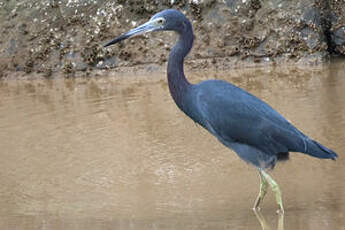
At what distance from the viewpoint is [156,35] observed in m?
10.3

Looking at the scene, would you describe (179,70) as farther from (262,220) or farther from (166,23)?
(262,220)

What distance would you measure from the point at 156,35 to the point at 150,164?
457cm

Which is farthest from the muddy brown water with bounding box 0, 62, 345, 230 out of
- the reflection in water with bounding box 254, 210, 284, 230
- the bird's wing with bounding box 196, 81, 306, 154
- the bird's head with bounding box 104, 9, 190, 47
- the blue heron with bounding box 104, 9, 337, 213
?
the bird's head with bounding box 104, 9, 190, 47

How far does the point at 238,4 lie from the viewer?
10.1 m

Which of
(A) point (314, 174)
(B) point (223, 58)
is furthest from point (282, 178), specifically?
(B) point (223, 58)

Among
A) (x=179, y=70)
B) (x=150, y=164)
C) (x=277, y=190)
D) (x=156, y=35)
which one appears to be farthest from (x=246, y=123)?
(x=156, y=35)

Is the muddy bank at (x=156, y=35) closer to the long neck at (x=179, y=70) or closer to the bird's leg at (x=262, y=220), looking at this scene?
the long neck at (x=179, y=70)

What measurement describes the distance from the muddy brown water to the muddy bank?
2.29 ft

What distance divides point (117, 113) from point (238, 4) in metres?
3.08

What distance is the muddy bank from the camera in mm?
9750

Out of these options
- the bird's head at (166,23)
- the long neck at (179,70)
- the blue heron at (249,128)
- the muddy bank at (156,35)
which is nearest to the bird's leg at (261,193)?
the blue heron at (249,128)

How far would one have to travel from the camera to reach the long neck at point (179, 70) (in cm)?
503

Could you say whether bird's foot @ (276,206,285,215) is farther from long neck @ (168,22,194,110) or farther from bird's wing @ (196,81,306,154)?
long neck @ (168,22,194,110)

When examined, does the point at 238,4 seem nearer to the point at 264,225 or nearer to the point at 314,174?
the point at 314,174
